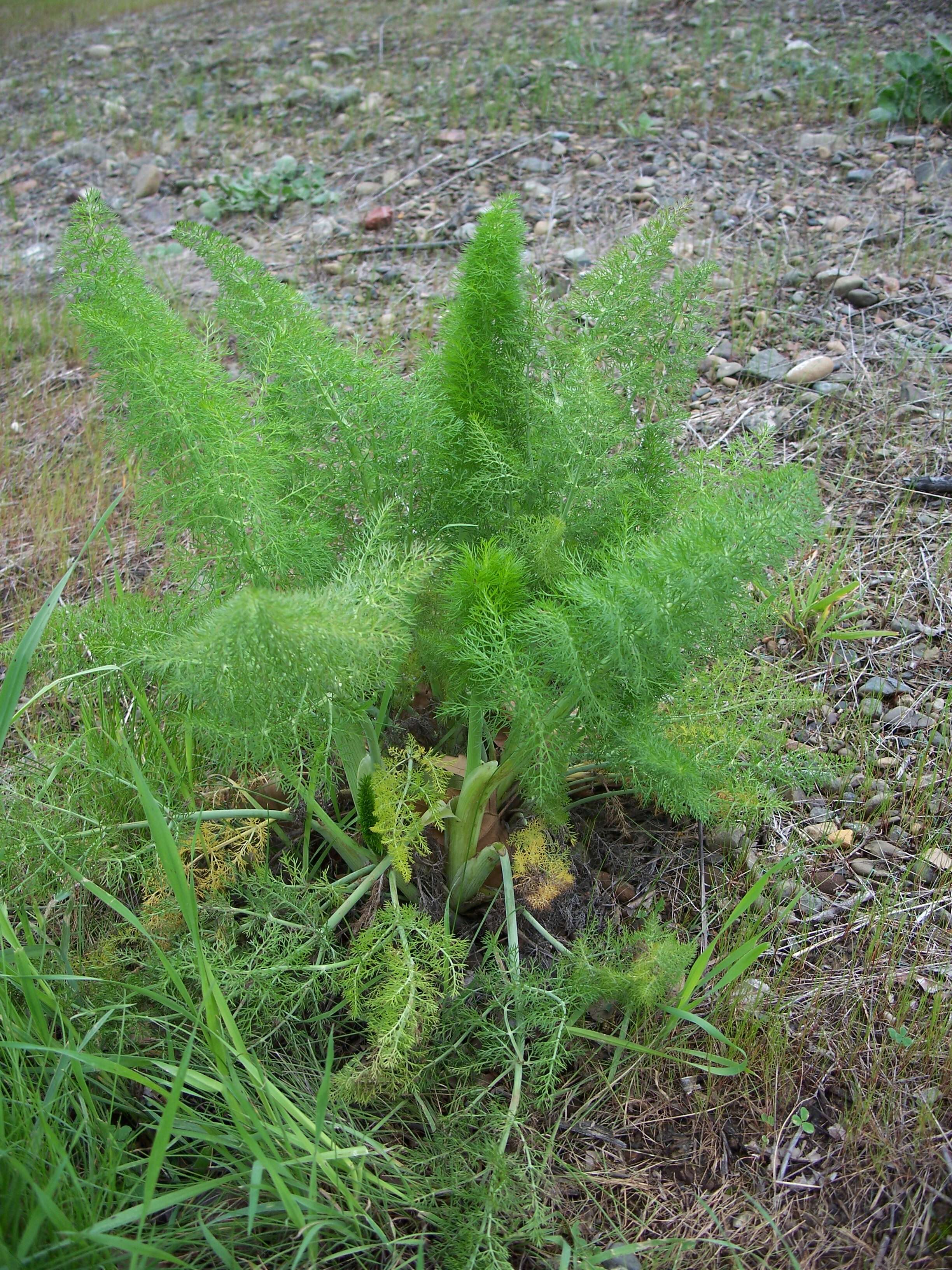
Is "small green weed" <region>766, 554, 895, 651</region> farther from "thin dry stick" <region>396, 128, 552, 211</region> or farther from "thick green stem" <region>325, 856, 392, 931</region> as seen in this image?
"thin dry stick" <region>396, 128, 552, 211</region>

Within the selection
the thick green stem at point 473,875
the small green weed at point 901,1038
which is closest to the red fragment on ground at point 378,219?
the thick green stem at point 473,875

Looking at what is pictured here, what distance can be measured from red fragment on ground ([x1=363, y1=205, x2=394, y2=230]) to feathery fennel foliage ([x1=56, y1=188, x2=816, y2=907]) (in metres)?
2.44

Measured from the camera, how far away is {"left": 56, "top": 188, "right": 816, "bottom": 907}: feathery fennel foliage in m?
1.27

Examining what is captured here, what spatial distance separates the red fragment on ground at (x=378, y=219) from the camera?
3.93 m

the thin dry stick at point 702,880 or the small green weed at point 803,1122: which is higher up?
the thin dry stick at point 702,880

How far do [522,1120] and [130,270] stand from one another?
5.09ft

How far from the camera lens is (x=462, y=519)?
5.32 feet

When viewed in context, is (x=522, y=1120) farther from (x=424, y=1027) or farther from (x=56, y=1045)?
(x=56, y=1045)

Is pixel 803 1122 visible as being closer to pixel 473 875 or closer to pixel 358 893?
pixel 473 875

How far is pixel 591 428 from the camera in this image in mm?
1464

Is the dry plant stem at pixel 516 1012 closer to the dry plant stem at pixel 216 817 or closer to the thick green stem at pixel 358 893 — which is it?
the thick green stem at pixel 358 893

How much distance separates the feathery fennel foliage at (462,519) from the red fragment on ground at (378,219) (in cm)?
244

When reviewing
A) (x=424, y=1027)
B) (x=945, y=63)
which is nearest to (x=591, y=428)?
(x=424, y=1027)

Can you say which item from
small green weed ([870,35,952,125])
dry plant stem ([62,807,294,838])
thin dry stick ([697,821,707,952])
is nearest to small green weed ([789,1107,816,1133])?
thin dry stick ([697,821,707,952])
